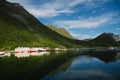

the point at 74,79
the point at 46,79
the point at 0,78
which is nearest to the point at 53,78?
the point at 46,79

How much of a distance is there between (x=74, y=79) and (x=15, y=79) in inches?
610

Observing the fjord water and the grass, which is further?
the grass

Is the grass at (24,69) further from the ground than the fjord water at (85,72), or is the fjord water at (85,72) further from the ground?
the grass at (24,69)

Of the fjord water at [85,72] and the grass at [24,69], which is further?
the grass at [24,69]

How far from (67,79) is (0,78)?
17862mm

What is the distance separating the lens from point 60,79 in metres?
55.2

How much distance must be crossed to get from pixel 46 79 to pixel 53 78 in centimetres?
220

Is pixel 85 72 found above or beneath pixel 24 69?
beneath

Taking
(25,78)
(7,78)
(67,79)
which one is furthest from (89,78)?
(7,78)

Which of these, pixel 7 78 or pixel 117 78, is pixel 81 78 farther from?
pixel 7 78

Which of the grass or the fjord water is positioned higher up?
the grass

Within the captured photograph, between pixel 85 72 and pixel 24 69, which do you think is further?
pixel 24 69

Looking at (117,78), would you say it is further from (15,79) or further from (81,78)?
(15,79)

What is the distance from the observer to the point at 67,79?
5512 cm
